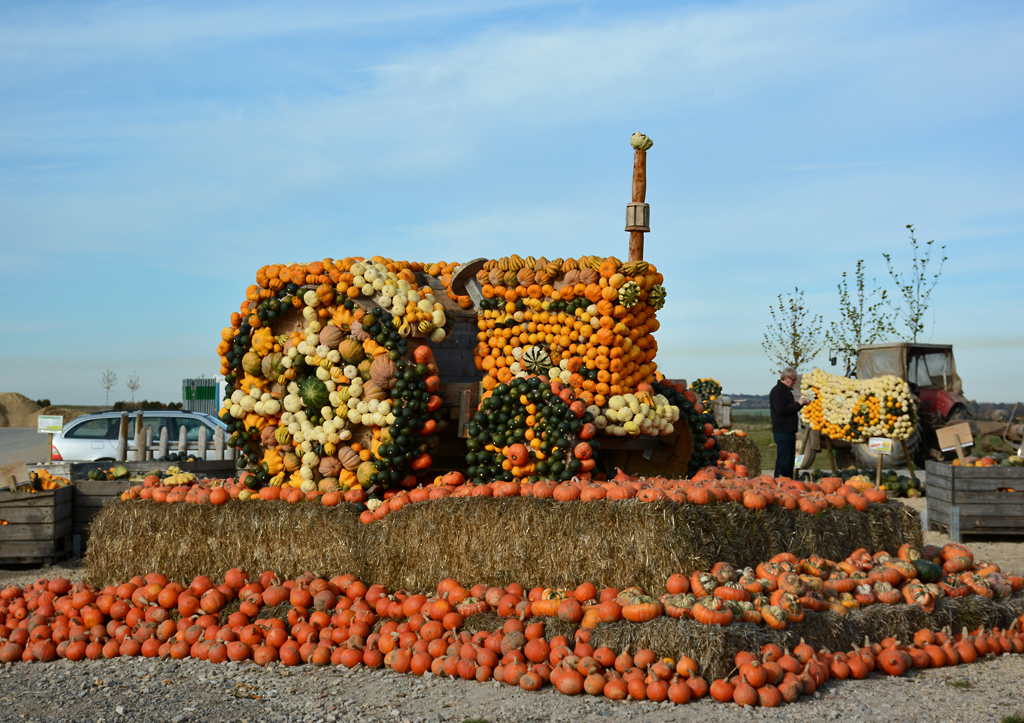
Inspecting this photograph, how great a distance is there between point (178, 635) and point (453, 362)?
3.08 m

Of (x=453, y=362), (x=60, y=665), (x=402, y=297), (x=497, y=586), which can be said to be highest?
(x=402, y=297)

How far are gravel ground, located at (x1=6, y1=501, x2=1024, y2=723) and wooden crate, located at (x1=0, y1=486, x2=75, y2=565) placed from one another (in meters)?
3.05

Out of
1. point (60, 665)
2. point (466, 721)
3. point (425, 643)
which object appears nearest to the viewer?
point (466, 721)

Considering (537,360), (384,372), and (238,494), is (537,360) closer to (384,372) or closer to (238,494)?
(384,372)


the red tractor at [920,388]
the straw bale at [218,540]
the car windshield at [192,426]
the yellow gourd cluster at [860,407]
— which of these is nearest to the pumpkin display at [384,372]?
the straw bale at [218,540]

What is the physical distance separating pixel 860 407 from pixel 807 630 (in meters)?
9.85

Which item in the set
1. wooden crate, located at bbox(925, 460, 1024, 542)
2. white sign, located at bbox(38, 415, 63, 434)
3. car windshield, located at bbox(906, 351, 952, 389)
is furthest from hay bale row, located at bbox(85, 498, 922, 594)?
car windshield, located at bbox(906, 351, 952, 389)

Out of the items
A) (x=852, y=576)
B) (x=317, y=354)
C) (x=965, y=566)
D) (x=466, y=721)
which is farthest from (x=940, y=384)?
(x=466, y=721)

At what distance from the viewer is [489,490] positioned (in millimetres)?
5484

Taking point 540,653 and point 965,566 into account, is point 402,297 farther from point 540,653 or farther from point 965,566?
point 965,566

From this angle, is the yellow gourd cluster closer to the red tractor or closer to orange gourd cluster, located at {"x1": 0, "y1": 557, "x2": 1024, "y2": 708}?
the red tractor

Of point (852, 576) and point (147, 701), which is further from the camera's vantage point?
point (852, 576)

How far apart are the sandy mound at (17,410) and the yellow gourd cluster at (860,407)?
4404 centimetres

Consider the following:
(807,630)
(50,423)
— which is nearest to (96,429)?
(50,423)
